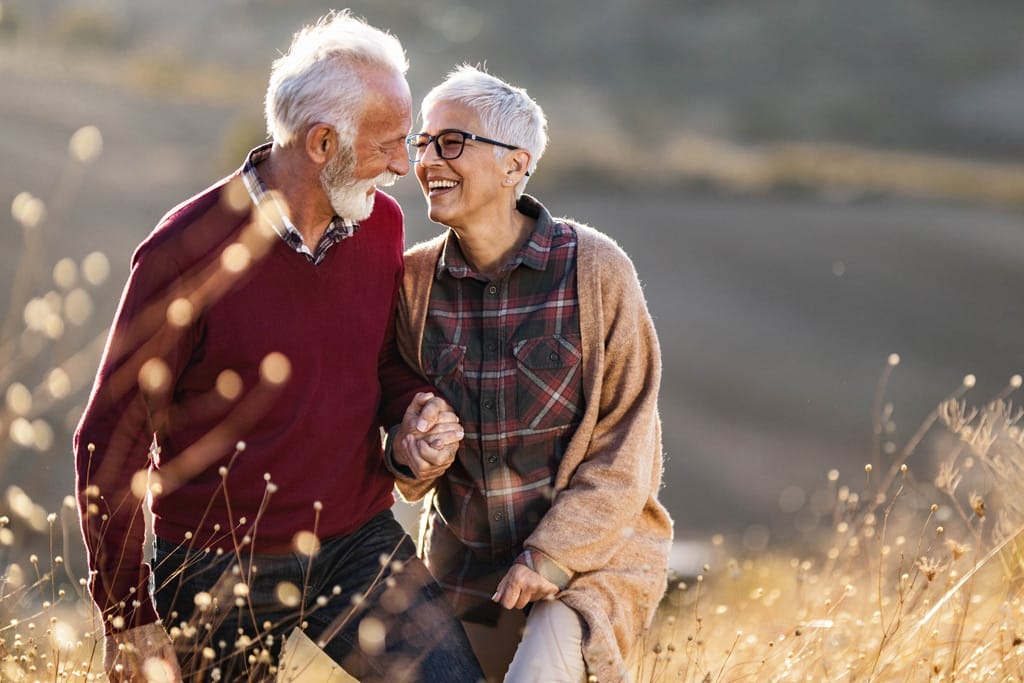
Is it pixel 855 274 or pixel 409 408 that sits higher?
pixel 409 408

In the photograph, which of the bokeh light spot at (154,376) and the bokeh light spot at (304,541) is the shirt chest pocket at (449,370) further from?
the bokeh light spot at (154,376)

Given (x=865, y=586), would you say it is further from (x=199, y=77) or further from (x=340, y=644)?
(x=199, y=77)

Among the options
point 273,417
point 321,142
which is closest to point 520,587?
point 273,417

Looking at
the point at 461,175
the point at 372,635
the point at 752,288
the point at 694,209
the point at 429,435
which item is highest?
the point at 461,175

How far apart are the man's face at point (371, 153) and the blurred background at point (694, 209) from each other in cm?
69

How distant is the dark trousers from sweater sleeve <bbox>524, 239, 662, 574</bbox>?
327 mm

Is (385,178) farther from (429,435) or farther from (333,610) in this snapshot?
(333,610)

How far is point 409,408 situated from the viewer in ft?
10.1

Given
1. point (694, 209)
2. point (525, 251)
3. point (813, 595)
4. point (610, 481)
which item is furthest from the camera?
point (694, 209)

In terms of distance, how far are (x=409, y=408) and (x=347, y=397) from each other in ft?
0.57

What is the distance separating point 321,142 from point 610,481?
3.71ft

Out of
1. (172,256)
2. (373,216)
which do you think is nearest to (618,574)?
(373,216)

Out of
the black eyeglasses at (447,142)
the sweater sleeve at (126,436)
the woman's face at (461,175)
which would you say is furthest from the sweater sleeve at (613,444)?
the sweater sleeve at (126,436)

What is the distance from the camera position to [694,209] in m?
26.8
